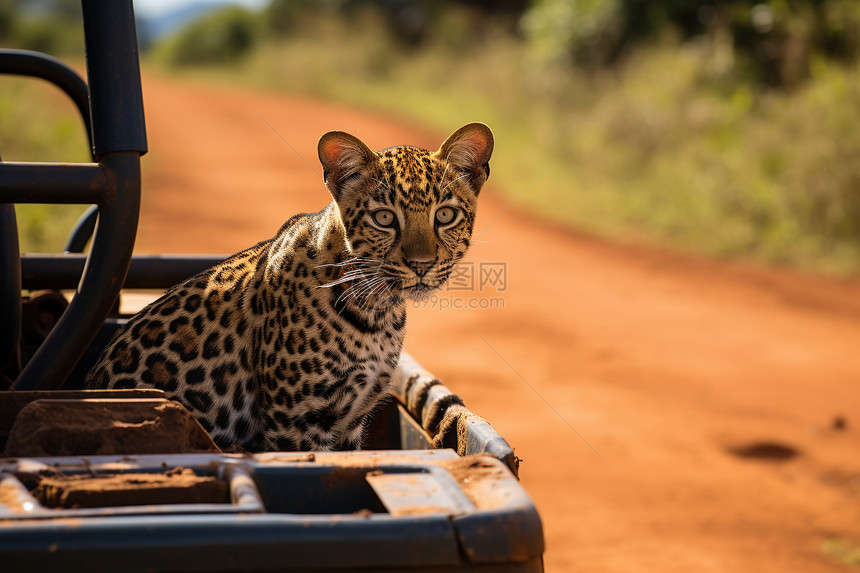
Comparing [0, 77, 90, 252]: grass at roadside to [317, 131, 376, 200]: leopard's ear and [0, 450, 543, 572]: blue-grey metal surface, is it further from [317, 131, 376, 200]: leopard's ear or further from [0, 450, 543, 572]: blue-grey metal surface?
[0, 450, 543, 572]: blue-grey metal surface

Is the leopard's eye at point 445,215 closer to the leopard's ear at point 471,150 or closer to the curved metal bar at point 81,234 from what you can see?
the leopard's ear at point 471,150

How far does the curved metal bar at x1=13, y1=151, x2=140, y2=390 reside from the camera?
1.81 m

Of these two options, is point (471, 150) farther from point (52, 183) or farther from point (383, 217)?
point (52, 183)

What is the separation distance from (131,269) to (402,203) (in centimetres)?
101

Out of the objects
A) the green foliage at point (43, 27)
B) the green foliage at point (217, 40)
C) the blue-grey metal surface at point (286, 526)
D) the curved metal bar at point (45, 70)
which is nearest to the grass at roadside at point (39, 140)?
the curved metal bar at point (45, 70)

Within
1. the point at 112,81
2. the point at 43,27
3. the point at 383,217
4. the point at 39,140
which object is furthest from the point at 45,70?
the point at 43,27

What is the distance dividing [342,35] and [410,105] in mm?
9049

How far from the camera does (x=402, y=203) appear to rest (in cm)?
296

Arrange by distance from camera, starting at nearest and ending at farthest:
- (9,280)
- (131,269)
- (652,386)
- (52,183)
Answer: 1. (52,183)
2. (9,280)
3. (131,269)
4. (652,386)

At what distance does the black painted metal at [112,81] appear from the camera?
1.81 meters

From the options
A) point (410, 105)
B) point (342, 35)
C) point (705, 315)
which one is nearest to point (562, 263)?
point (705, 315)

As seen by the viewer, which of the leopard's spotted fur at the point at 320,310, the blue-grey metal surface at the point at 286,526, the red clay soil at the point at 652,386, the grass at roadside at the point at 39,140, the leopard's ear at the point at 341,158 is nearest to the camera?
the blue-grey metal surface at the point at 286,526

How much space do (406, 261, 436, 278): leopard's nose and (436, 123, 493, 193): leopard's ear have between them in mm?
342

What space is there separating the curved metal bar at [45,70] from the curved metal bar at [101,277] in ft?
3.64
